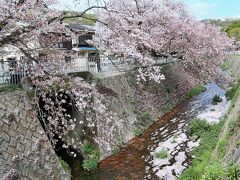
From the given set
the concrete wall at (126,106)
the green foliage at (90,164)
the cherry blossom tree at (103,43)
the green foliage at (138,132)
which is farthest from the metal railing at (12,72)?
the green foliage at (138,132)

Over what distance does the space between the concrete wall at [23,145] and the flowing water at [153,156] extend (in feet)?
6.42

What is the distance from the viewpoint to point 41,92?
13.5 m

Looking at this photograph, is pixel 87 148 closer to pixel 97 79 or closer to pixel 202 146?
pixel 97 79

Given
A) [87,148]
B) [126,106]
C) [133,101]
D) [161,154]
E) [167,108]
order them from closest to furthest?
[161,154]
[87,148]
[126,106]
[133,101]
[167,108]

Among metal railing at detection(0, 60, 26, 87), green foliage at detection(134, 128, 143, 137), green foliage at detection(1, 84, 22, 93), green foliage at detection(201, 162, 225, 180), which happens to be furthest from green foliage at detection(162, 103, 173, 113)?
green foliage at detection(201, 162, 225, 180)

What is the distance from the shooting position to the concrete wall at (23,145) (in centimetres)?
1256

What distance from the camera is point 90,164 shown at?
1572 cm

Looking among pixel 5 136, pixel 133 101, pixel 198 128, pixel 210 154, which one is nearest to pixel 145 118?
pixel 133 101

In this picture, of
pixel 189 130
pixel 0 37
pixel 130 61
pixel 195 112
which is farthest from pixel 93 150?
pixel 195 112

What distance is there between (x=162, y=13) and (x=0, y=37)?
1772cm

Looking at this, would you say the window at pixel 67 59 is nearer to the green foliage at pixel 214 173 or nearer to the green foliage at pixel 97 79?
the green foliage at pixel 97 79

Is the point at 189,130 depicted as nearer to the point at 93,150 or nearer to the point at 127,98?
the point at 127,98

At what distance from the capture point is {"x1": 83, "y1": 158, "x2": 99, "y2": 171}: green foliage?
51.3 feet

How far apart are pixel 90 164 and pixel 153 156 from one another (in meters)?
3.48
